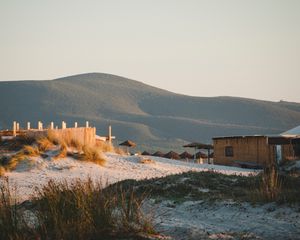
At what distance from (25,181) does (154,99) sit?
387 ft

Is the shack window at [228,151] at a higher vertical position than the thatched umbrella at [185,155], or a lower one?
higher

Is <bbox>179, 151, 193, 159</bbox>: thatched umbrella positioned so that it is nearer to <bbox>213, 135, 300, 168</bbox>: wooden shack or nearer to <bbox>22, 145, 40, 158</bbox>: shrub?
Answer: <bbox>213, 135, 300, 168</bbox>: wooden shack

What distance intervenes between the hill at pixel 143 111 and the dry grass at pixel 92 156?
2573 inches

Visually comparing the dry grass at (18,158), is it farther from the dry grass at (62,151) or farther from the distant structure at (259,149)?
the distant structure at (259,149)

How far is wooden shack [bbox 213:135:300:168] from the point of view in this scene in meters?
28.8

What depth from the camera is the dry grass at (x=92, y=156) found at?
806 inches

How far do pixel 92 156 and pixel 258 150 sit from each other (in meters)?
12.3

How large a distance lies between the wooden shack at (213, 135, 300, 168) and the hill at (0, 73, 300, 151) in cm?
5577

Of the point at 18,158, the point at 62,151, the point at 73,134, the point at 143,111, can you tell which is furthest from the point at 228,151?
the point at 143,111

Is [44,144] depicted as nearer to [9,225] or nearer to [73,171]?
[73,171]

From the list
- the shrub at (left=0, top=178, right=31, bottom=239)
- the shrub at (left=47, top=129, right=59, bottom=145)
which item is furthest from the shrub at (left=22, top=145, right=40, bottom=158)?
the shrub at (left=0, top=178, right=31, bottom=239)

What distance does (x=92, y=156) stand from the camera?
20688 mm

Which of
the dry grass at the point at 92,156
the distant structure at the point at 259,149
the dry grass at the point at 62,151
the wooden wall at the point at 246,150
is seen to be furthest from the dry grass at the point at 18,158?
the wooden wall at the point at 246,150

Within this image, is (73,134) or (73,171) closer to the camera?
(73,171)
